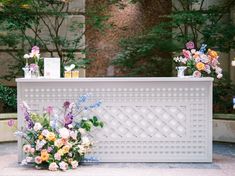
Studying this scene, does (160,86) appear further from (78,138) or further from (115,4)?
(115,4)

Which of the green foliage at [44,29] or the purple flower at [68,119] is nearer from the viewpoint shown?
the purple flower at [68,119]

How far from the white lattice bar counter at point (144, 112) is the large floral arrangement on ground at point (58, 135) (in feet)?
0.58

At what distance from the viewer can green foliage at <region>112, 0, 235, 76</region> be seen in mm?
7492

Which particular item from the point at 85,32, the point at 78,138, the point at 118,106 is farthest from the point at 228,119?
the point at 85,32

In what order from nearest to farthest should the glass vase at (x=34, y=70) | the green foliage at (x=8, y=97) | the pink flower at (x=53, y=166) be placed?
the pink flower at (x=53, y=166), the glass vase at (x=34, y=70), the green foliage at (x=8, y=97)

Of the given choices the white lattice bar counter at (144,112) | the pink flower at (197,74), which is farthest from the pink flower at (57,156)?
the pink flower at (197,74)

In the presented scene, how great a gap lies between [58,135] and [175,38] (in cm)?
371

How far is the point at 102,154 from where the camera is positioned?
17.2ft

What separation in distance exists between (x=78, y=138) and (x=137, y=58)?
3387 millimetres

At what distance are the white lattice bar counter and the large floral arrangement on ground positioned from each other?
0.58ft

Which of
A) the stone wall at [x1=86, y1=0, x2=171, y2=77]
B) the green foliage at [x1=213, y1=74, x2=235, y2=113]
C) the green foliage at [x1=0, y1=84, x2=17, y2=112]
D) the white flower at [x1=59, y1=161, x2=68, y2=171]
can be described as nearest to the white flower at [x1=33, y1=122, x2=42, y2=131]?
the white flower at [x1=59, y1=161, x2=68, y2=171]

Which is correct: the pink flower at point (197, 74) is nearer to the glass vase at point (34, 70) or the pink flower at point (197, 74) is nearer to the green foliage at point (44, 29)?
the glass vase at point (34, 70)

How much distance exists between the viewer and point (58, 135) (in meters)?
4.97

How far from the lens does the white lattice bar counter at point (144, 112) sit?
5.20 m
